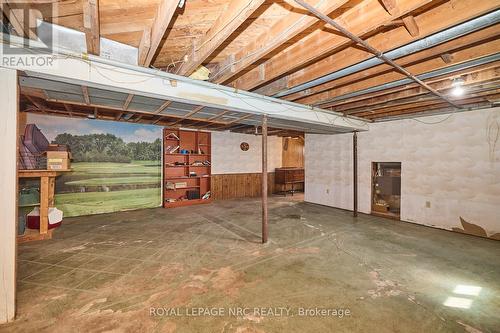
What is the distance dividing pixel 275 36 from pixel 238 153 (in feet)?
22.3

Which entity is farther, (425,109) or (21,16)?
(425,109)

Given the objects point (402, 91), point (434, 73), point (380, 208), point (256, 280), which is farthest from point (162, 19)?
point (380, 208)

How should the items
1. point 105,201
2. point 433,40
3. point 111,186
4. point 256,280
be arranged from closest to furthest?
point 433,40 → point 256,280 → point 105,201 → point 111,186

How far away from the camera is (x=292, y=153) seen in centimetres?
1066

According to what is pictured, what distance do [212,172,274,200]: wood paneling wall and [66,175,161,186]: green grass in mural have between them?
219 centimetres

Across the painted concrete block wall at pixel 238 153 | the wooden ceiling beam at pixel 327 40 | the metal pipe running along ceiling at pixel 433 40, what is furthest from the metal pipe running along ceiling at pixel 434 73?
the painted concrete block wall at pixel 238 153

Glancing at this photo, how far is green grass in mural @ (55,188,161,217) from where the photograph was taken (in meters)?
5.59

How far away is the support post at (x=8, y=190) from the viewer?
192cm

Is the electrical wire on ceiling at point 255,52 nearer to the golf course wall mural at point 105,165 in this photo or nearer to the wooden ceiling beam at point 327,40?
the wooden ceiling beam at point 327,40

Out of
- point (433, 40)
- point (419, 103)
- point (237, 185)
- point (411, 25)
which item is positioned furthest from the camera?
point (237, 185)

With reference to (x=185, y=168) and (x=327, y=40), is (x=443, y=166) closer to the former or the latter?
(x=327, y=40)

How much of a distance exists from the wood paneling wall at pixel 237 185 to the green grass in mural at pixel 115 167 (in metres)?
2.23

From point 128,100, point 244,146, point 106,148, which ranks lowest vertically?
point 106,148

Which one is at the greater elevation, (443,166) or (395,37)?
(395,37)
